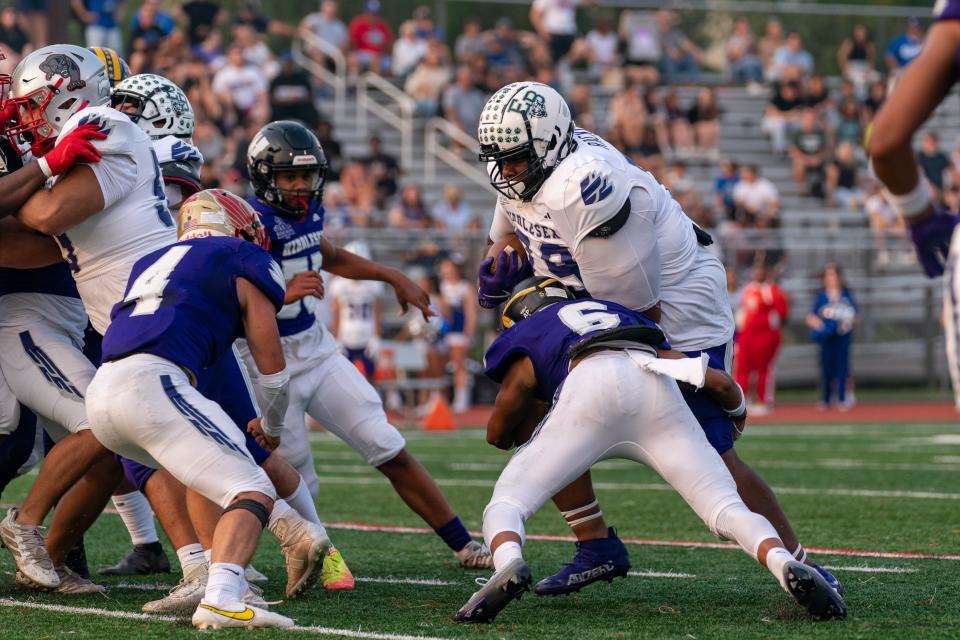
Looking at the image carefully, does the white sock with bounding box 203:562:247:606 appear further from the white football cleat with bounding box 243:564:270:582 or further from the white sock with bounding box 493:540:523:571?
the white football cleat with bounding box 243:564:270:582

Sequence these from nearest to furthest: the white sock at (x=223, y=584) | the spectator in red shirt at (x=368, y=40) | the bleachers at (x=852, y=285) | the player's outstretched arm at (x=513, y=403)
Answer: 1. the white sock at (x=223, y=584)
2. the player's outstretched arm at (x=513, y=403)
3. the bleachers at (x=852, y=285)
4. the spectator in red shirt at (x=368, y=40)

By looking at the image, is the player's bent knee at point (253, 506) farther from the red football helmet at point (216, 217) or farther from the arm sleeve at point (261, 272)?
the red football helmet at point (216, 217)

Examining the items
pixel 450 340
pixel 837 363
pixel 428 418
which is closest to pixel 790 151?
pixel 837 363

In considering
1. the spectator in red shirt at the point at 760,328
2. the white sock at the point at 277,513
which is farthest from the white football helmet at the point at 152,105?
the spectator in red shirt at the point at 760,328

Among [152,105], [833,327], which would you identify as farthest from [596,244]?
[833,327]

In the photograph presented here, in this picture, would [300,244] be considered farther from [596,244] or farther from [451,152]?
[451,152]

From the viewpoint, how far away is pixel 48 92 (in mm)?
5344

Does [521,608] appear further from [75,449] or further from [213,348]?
[75,449]

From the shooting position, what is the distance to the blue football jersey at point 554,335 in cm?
468

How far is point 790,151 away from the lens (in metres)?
22.4

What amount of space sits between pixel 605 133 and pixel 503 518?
55.7 feet

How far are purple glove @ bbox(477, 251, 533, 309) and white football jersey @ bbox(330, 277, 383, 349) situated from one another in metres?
10.4

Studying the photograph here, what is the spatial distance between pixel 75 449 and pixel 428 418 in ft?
32.2

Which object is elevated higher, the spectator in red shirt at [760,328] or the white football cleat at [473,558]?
the white football cleat at [473,558]
